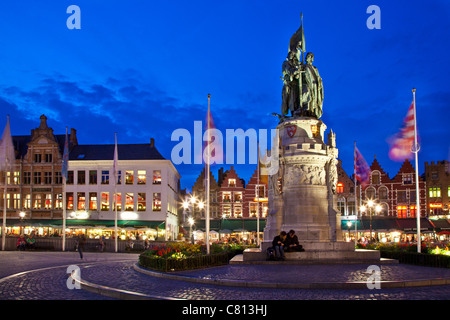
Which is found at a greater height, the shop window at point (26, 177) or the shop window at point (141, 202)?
the shop window at point (26, 177)

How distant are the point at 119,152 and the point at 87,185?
559cm

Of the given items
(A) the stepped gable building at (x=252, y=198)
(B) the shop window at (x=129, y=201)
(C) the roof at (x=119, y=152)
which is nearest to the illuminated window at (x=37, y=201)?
(C) the roof at (x=119, y=152)

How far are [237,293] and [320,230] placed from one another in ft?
32.4

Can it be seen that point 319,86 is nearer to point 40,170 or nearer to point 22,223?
point 22,223

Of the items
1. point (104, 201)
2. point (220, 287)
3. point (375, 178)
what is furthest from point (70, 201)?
point (220, 287)

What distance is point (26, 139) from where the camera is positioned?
63.5m

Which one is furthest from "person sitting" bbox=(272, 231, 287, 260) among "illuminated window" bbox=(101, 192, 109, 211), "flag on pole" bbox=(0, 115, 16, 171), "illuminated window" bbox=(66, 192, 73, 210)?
"illuminated window" bbox=(66, 192, 73, 210)

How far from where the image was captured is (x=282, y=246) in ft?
64.0

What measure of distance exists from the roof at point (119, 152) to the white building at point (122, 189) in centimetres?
12

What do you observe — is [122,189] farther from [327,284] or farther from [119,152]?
[327,284]

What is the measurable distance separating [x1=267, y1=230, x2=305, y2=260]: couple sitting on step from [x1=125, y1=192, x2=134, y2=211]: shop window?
41230mm

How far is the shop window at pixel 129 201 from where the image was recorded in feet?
193

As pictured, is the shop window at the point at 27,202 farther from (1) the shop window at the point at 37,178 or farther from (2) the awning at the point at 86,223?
(2) the awning at the point at 86,223
